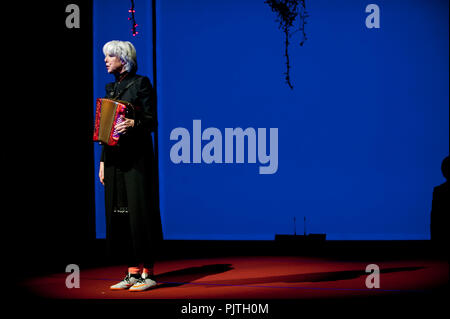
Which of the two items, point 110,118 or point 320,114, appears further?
point 320,114

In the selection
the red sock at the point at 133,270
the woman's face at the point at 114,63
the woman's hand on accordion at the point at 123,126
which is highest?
the woman's face at the point at 114,63

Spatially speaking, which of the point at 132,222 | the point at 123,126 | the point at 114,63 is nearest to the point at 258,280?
the point at 132,222

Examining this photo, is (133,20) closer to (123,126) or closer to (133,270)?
(123,126)

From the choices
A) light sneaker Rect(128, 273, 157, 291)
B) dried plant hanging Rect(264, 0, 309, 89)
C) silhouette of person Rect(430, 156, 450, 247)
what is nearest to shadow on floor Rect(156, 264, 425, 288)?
light sneaker Rect(128, 273, 157, 291)

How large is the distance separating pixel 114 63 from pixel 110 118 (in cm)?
37

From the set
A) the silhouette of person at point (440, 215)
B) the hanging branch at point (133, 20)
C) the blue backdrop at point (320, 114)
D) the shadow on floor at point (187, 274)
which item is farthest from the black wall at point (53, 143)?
the silhouette of person at point (440, 215)

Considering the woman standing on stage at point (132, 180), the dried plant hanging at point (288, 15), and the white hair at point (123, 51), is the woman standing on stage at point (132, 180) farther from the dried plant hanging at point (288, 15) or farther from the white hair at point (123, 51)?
the dried plant hanging at point (288, 15)

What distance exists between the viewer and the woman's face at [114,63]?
12.3 ft

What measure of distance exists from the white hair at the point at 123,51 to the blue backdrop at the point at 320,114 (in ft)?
7.12

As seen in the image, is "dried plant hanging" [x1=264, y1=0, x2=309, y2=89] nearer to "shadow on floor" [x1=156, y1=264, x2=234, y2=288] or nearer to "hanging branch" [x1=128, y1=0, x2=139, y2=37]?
"hanging branch" [x1=128, y1=0, x2=139, y2=37]

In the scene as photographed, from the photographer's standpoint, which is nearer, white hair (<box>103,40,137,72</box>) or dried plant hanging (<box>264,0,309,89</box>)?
white hair (<box>103,40,137,72</box>)

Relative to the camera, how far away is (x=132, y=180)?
377 cm

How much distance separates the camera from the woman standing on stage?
3756mm
